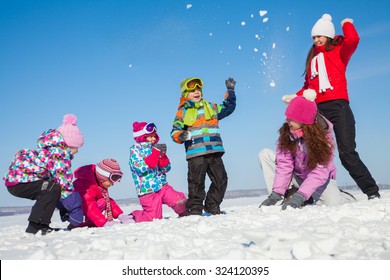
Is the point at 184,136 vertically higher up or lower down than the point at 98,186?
higher up

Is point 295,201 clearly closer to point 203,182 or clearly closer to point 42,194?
point 203,182

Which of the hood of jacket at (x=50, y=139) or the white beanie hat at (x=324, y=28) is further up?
the white beanie hat at (x=324, y=28)

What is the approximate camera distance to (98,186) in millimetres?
5715

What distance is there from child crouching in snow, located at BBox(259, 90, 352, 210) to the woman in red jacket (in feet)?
0.79

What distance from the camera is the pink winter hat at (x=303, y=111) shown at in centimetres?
447

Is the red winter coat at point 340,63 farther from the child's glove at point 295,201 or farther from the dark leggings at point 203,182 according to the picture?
the dark leggings at point 203,182

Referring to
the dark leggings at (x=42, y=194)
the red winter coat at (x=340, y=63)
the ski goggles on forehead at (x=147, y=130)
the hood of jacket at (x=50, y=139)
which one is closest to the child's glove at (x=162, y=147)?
the ski goggles on forehead at (x=147, y=130)

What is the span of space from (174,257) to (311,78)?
12.7 ft

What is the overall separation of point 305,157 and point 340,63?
1.33 metres

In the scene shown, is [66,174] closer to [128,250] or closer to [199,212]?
[199,212]

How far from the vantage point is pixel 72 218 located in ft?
15.8

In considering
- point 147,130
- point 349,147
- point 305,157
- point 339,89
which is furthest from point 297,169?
point 147,130
